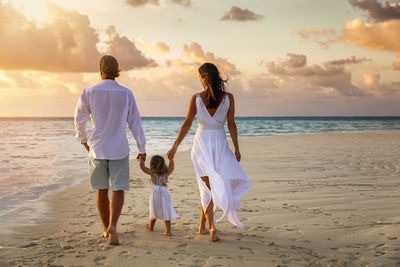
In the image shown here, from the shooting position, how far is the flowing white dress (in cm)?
411

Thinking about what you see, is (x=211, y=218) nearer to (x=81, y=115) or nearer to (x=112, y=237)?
(x=112, y=237)

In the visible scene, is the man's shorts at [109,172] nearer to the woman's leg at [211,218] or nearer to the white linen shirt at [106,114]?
the white linen shirt at [106,114]

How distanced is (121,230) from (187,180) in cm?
372

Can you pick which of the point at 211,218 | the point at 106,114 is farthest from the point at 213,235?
the point at 106,114

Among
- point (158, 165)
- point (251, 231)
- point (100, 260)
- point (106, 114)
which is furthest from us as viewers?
point (251, 231)

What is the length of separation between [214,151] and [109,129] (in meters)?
1.21

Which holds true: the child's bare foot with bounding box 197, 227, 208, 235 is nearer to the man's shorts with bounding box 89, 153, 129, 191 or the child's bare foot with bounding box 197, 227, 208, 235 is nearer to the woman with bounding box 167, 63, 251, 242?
the woman with bounding box 167, 63, 251, 242

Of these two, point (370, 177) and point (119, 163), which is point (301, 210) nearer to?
point (119, 163)

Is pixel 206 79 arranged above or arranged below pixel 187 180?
above

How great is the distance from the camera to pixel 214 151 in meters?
4.20

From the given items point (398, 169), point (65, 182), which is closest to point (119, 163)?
point (65, 182)

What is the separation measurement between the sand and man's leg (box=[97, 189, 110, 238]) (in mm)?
204

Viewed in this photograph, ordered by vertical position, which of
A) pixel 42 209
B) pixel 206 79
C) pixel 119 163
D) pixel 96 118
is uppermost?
pixel 206 79

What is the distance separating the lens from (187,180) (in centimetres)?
819
